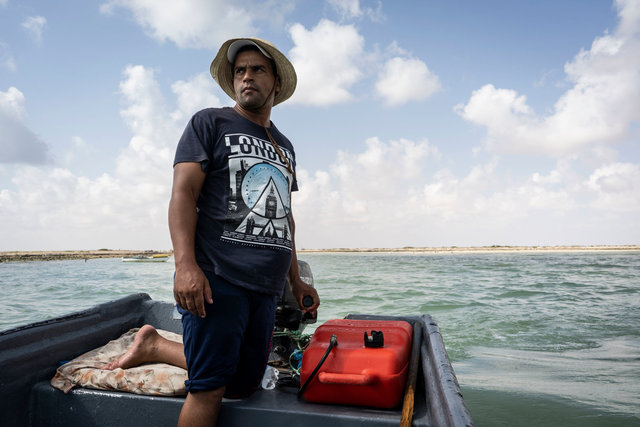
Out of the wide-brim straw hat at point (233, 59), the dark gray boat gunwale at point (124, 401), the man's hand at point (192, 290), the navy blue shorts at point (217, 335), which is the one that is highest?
the wide-brim straw hat at point (233, 59)

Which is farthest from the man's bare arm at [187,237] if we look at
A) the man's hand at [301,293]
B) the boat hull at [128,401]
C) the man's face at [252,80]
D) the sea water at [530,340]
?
the sea water at [530,340]

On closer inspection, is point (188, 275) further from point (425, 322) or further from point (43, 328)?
point (425, 322)

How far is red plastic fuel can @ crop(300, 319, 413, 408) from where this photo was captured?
178cm

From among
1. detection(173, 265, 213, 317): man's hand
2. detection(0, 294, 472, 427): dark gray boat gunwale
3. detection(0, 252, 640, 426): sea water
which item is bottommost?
detection(0, 252, 640, 426): sea water

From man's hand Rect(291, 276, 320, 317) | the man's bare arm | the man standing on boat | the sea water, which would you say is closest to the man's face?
the man standing on boat

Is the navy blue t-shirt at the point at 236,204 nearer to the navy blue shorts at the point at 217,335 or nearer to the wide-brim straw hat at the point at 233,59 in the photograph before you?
the navy blue shorts at the point at 217,335

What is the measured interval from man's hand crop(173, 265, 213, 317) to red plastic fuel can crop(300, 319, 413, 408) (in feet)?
2.14

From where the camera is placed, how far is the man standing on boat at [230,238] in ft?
5.21

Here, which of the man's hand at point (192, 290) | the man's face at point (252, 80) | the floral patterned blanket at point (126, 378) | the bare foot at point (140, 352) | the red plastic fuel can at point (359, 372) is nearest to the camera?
the man's hand at point (192, 290)

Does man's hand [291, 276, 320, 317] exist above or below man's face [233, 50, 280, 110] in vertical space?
below

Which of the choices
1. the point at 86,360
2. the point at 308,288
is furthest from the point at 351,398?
the point at 86,360

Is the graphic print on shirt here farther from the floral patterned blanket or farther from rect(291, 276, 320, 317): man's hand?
the floral patterned blanket

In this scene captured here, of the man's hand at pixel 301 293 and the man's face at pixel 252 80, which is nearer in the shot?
the man's face at pixel 252 80

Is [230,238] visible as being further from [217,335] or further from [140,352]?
[140,352]
